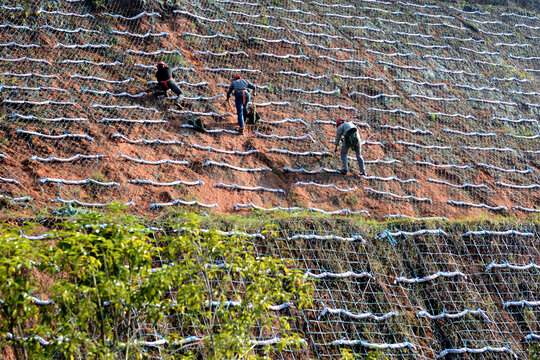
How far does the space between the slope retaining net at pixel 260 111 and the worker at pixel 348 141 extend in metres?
0.29

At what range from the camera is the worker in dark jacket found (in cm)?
961

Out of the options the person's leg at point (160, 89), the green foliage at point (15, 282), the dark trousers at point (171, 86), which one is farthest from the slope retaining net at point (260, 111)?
the green foliage at point (15, 282)

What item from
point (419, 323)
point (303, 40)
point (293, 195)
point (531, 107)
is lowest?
point (419, 323)

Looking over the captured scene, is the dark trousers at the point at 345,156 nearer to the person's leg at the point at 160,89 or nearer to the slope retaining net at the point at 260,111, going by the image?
the slope retaining net at the point at 260,111

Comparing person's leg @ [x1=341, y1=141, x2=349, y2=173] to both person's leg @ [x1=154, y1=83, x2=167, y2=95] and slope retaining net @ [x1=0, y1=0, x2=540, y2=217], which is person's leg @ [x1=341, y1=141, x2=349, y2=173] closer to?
slope retaining net @ [x1=0, y1=0, x2=540, y2=217]

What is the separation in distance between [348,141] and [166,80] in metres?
3.95

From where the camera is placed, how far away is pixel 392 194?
9250 mm

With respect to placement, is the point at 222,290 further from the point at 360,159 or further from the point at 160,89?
the point at 160,89

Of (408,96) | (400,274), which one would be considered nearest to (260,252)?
(400,274)

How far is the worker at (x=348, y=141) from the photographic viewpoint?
8930 mm

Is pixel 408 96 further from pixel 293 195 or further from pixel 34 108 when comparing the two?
pixel 34 108

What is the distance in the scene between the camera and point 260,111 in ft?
33.8

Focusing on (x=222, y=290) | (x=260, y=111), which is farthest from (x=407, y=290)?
(x=260, y=111)

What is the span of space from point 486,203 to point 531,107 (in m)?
4.92
